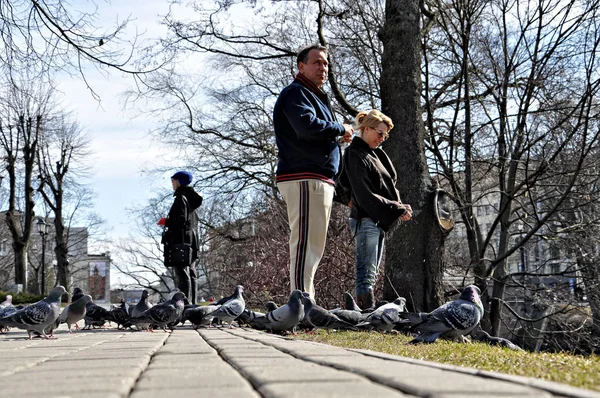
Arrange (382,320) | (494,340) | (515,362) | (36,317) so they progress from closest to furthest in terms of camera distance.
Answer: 1. (515,362)
2. (494,340)
3. (382,320)
4. (36,317)

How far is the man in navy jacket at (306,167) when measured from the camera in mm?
6641

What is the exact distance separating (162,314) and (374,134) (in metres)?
3.08

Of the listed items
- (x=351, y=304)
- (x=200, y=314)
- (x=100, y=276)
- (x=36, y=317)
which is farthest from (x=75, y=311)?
(x=100, y=276)

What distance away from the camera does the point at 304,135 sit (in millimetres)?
6570

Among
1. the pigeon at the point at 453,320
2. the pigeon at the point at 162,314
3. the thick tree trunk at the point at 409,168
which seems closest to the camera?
the pigeon at the point at 453,320

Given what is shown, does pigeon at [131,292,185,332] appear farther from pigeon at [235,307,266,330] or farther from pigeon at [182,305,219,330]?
pigeon at [235,307,266,330]

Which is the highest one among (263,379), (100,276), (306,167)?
(306,167)

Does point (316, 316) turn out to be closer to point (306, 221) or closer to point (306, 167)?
point (306, 221)

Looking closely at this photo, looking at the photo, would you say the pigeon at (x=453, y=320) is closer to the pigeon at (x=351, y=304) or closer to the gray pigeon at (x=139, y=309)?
the pigeon at (x=351, y=304)

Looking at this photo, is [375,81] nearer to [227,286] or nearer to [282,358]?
[227,286]

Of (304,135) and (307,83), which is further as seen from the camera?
(307,83)

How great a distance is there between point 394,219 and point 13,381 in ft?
17.1

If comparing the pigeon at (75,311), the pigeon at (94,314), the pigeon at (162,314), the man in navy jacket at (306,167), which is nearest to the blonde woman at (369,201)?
the man in navy jacket at (306,167)

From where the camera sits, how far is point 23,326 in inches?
305
